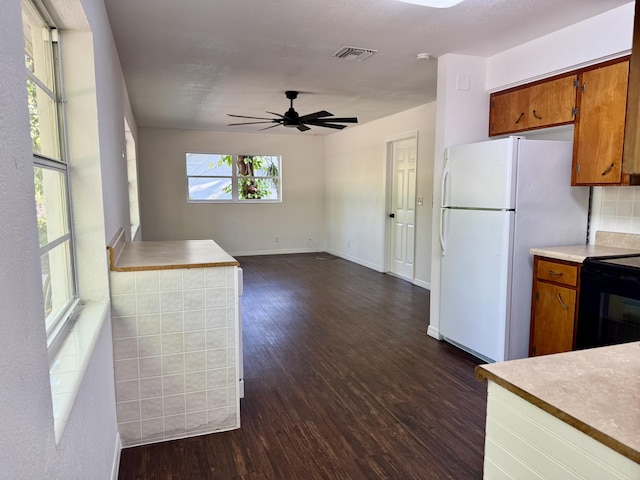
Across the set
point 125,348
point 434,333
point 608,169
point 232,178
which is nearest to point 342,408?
point 125,348

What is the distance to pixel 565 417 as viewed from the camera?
0.85 metres

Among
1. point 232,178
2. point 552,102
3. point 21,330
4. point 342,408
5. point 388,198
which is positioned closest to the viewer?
point 21,330

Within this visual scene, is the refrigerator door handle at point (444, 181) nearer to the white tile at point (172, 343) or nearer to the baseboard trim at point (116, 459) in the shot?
the white tile at point (172, 343)

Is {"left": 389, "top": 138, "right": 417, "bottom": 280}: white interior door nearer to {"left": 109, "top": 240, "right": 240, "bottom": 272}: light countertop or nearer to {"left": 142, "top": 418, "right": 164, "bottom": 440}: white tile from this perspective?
{"left": 109, "top": 240, "right": 240, "bottom": 272}: light countertop

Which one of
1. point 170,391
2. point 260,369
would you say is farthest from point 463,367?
point 170,391

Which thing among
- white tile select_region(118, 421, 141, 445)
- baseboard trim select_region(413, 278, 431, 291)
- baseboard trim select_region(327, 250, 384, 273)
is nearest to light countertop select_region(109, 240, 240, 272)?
white tile select_region(118, 421, 141, 445)

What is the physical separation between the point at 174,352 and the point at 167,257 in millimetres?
532

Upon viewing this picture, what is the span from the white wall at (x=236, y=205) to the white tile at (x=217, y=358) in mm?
5723

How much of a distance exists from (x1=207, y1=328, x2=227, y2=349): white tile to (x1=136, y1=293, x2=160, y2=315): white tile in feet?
0.99

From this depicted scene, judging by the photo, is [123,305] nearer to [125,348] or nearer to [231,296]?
[125,348]

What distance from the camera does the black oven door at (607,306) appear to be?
2.34m

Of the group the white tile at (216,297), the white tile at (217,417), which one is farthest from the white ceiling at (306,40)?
the white tile at (217,417)

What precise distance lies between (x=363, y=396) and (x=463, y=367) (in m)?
0.90

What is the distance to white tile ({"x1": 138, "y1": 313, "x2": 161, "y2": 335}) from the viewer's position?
215cm
